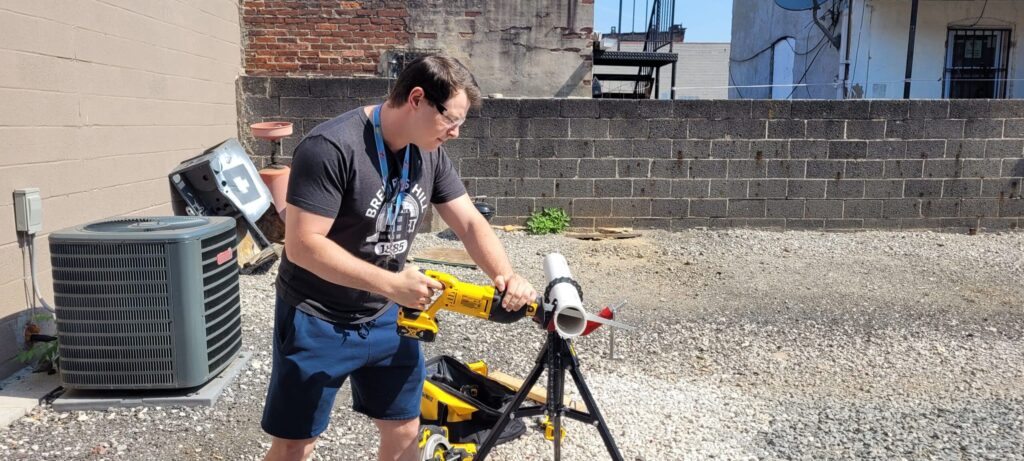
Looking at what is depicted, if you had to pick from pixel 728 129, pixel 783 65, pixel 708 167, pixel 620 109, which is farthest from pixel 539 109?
pixel 783 65

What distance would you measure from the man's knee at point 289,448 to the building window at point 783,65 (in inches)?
635

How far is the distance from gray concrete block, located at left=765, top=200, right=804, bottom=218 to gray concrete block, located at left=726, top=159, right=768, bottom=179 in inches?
15.0

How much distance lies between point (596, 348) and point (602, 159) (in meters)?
4.04

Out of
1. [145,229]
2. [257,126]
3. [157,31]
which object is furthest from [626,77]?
[145,229]

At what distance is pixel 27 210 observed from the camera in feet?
14.0

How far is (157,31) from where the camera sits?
639 cm

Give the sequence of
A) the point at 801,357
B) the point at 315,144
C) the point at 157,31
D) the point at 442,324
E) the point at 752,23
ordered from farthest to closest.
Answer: the point at 752,23
the point at 157,31
the point at 442,324
the point at 801,357
the point at 315,144

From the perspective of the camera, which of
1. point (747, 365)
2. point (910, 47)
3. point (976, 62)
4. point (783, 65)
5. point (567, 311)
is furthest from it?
point (783, 65)

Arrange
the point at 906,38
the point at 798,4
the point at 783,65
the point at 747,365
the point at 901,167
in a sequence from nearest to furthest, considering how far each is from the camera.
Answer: the point at 747,365 < the point at 901,167 < the point at 906,38 < the point at 798,4 < the point at 783,65

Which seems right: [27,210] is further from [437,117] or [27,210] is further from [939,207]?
[939,207]

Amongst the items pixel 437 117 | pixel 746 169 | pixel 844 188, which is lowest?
pixel 844 188

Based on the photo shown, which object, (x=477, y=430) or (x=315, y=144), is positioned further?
(x=477, y=430)

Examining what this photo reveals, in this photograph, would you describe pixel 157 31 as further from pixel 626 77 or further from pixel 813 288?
pixel 626 77

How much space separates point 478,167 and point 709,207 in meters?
2.75
